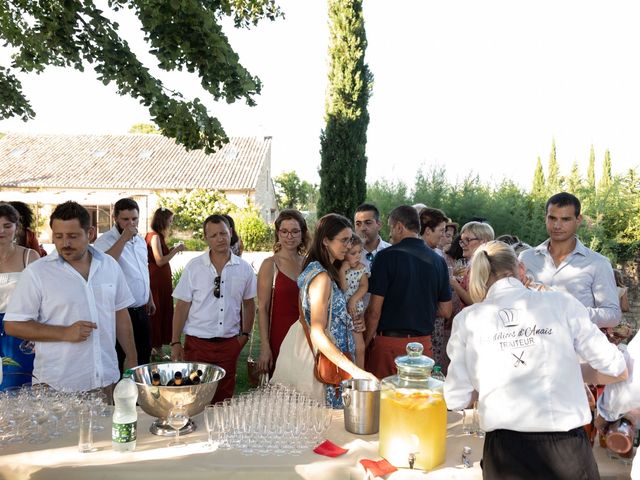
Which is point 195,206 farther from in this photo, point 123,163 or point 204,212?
point 123,163

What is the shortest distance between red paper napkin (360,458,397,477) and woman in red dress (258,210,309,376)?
171cm

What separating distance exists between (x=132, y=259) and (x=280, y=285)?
180 cm

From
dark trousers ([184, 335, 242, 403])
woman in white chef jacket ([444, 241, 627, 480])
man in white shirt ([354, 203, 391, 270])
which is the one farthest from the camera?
man in white shirt ([354, 203, 391, 270])

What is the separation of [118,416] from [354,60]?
9.65m

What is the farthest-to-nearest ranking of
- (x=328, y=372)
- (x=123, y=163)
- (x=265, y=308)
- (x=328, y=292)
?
(x=123, y=163) → (x=265, y=308) → (x=328, y=292) → (x=328, y=372)

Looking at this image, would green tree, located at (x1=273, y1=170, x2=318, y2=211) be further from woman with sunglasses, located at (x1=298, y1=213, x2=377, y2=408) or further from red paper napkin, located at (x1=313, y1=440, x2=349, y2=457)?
red paper napkin, located at (x1=313, y1=440, x2=349, y2=457)

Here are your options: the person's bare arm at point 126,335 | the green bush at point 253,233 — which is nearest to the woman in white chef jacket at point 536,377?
the person's bare arm at point 126,335

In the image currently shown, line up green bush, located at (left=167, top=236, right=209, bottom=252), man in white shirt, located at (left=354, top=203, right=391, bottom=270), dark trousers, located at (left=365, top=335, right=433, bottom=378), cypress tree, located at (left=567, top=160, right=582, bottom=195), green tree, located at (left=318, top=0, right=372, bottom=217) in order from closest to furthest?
dark trousers, located at (left=365, top=335, right=433, bottom=378), man in white shirt, located at (left=354, top=203, right=391, bottom=270), cypress tree, located at (left=567, top=160, right=582, bottom=195), green tree, located at (left=318, top=0, right=372, bottom=217), green bush, located at (left=167, top=236, right=209, bottom=252)

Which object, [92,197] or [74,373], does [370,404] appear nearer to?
[74,373]

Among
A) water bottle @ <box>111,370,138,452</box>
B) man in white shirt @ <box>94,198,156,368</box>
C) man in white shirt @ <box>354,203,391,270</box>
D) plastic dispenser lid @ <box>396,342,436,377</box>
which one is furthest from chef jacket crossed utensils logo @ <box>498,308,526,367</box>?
man in white shirt @ <box>94,198,156,368</box>

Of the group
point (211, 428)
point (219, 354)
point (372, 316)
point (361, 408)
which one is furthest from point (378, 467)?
point (219, 354)

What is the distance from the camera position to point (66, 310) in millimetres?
2848

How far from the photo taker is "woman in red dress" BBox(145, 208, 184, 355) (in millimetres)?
6059

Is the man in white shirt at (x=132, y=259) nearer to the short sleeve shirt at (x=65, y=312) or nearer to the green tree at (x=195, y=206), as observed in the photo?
the short sleeve shirt at (x=65, y=312)
